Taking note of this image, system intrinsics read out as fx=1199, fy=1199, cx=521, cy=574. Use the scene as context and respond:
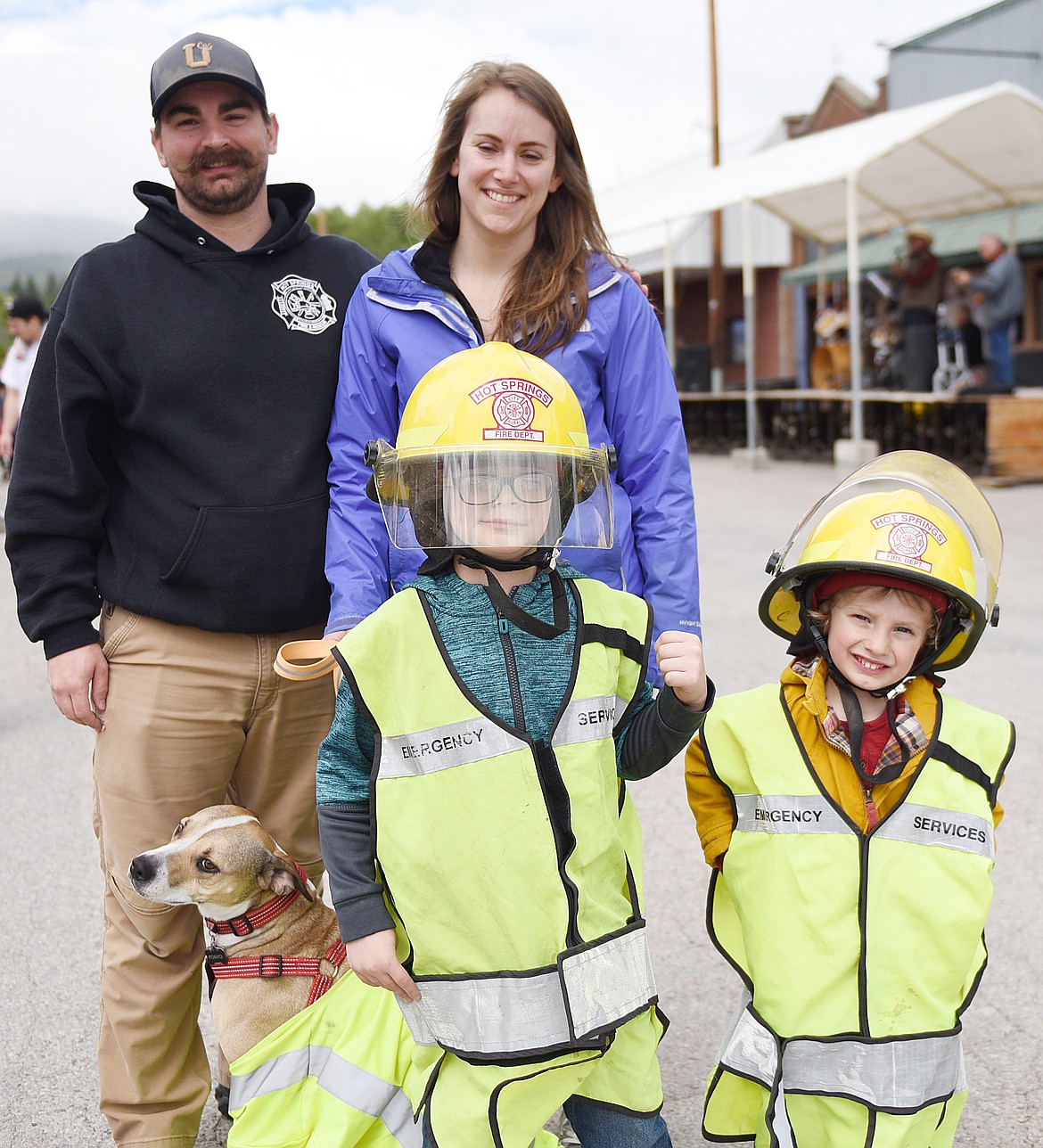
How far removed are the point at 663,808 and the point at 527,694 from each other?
3059mm

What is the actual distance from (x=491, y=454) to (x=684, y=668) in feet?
1.64

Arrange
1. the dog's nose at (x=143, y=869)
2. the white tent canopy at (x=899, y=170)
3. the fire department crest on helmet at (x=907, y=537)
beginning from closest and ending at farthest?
1. the fire department crest on helmet at (x=907, y=537)
2. the dog's nose at (x=143, y=869)
3. the white tent canopy at (x=899, y=170)

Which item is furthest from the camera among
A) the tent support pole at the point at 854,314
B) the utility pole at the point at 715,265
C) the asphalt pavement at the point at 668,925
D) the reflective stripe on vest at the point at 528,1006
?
the utility pole at the point at 715,265

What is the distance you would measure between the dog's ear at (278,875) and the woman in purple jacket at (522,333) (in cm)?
63

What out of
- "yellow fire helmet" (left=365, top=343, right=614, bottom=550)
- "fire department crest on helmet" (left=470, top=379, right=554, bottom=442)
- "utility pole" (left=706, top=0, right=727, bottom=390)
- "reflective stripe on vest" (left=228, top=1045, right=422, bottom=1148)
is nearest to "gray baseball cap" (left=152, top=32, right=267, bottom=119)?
"yellow fire helmet" (left=365, top=343, right=614, bottom=550)

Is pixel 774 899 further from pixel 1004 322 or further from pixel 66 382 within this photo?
pixel 1004 322

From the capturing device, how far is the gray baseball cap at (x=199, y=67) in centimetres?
254

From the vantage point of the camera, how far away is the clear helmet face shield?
6.72ft

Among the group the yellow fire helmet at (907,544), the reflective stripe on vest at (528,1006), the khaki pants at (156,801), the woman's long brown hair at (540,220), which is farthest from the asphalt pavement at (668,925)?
the woman's long brown hair at (540,220)

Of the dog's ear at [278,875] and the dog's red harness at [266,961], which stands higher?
the dog's ear at [278,875]

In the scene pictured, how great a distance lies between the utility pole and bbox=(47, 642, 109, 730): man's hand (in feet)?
64.1

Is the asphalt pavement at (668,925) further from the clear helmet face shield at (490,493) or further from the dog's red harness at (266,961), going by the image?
the clear helmet face shield at (490,493)

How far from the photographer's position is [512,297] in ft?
8.17

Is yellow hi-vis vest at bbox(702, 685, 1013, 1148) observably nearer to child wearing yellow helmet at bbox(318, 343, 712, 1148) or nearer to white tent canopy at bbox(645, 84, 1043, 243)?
child wearing yellow helmet at bbox(318, 343, 712, 1148)
